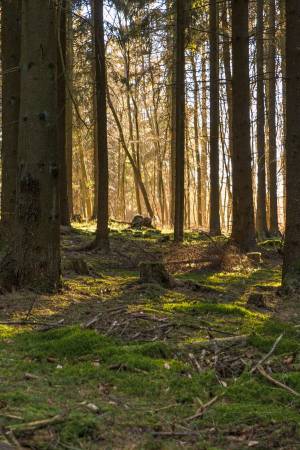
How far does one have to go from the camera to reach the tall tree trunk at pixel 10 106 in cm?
938

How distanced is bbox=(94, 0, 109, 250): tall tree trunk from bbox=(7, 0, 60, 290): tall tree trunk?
4.10 m

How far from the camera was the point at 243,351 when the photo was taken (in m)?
4.74

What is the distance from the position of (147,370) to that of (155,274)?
13.5 feet

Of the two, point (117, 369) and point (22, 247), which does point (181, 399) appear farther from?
point (22, 247)

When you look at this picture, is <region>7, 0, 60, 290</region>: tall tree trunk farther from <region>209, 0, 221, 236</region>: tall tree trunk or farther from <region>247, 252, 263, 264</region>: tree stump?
<region>209, 0, 221, 236</region>: tall tree trunk

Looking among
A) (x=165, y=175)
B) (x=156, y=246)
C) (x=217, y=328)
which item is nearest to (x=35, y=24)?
(x=217, y=328)

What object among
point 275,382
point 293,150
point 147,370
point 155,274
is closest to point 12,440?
point 147,370

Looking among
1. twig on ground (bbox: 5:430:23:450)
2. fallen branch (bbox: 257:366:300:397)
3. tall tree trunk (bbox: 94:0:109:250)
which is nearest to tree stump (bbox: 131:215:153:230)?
tall tree trunk (bbox: 94:0:109:250)

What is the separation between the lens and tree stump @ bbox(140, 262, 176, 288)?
27.3 ft

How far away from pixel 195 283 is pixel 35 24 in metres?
4.41

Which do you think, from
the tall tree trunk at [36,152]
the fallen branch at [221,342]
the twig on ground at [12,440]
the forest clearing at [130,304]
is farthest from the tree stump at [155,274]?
the twig on ground at [12,440]

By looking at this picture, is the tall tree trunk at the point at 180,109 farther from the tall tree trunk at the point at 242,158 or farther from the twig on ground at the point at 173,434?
the twig on ground at the point at 173,434

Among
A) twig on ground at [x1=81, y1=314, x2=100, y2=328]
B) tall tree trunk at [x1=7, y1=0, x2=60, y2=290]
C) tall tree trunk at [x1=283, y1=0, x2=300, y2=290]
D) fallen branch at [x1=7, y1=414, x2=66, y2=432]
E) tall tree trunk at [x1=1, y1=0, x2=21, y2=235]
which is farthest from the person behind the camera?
tall tree trunk at [x1=1, y1=0, x2=21, y2=235]

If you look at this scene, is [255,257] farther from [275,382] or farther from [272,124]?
[272,124]
